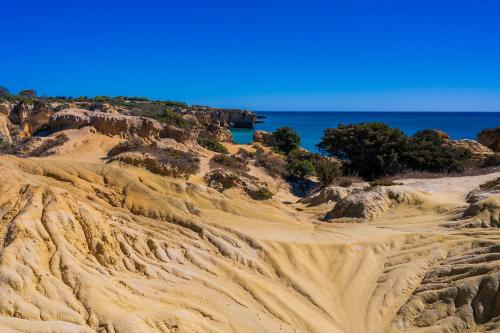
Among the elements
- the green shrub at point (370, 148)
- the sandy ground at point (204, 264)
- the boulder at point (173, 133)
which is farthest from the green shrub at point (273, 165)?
the sandy ground at point (204, 264)

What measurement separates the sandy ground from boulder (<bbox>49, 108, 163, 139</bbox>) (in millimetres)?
13004

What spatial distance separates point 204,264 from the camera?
25.9 feet

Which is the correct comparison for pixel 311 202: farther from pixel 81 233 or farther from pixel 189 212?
pixel 81 233

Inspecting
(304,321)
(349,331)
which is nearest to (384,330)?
(349,331)

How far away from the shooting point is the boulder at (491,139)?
31.3 meters

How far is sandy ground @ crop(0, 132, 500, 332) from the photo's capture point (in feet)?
19.1

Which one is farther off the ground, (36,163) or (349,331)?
(36,163)

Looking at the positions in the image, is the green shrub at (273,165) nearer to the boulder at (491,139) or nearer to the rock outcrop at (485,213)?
the rock outcrop at (485,213)

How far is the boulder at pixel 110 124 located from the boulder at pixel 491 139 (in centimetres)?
2526

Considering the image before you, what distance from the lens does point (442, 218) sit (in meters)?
11.0

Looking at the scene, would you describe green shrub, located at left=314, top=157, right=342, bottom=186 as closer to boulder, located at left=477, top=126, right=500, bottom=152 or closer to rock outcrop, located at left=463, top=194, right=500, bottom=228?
rock outcrop, located at left=463, top=194, right=500, bottom=228

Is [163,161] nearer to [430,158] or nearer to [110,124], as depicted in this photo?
[110,124]

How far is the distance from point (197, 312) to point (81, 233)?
265 centimetres

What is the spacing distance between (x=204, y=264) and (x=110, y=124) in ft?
55.6
